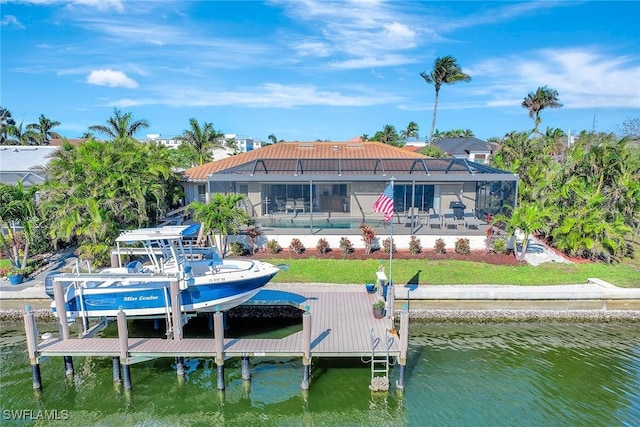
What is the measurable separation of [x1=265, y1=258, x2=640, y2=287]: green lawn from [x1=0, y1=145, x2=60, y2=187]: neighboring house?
46.5 ft

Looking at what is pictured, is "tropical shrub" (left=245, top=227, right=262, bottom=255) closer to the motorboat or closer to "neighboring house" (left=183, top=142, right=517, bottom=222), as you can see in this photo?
"neighboring house" (left=183, top=142, right=517, bottom=222)

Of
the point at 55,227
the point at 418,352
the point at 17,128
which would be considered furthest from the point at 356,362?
the point at 17,128

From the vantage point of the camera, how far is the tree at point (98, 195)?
15.9m

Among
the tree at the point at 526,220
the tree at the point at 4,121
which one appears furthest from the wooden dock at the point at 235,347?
the tree at the point at 4,121

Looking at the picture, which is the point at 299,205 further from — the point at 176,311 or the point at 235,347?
the point at 235,347

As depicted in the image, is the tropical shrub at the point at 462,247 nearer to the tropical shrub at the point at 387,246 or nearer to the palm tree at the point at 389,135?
the tropical shrub at the point at 387,246

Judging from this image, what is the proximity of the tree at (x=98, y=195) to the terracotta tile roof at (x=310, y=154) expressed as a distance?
22.6ft

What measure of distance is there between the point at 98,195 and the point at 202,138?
1909cm

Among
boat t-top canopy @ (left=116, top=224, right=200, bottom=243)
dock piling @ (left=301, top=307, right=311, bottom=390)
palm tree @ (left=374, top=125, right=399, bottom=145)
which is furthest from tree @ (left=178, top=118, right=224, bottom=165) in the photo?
palm tree @ (left=374, top=125, right=399, bottom=145)

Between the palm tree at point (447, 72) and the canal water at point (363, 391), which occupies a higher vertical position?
the palm tree at point (447, 72)

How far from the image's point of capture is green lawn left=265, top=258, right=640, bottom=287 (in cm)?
1583

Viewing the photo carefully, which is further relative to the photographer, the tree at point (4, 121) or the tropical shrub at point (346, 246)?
the tree at point (4, 121)

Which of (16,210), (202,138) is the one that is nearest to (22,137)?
(202,138)

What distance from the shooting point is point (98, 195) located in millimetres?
16516
